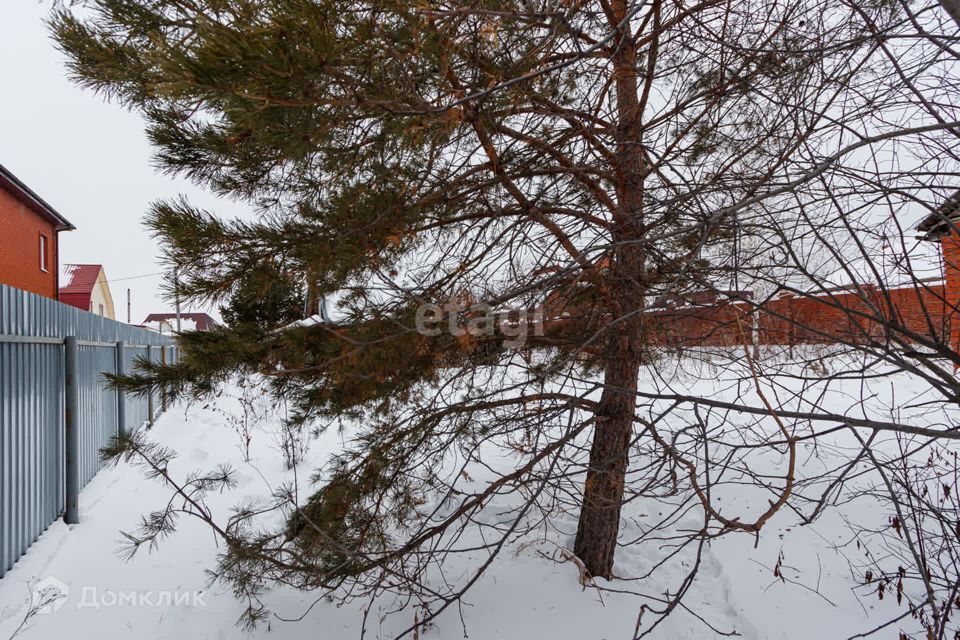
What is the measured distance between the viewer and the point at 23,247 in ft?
42.7

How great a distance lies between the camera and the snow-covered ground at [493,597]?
3178 mm

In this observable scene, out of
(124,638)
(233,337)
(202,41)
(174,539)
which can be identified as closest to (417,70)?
(202,41)

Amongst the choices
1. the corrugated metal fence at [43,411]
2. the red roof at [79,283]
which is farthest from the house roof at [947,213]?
the red roof at [79,283]

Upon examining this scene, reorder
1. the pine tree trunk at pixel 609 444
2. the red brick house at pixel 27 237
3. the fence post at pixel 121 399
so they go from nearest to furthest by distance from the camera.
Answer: the pine tree trunk at pixel 609 444
the fence post at pixel 121 399
the red brick house at pixel 27 237

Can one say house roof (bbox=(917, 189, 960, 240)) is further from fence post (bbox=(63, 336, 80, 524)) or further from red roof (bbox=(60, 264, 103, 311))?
red roof (bbox=(60, 264, 103, 311))

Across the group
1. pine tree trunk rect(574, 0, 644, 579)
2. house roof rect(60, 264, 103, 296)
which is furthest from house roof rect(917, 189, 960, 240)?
house roof rect(60, 264, 103, 296)

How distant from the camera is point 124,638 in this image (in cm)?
303

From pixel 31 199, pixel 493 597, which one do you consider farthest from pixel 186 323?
pixel 493 597

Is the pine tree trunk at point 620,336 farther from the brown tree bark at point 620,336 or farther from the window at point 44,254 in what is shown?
the window at point 44,254

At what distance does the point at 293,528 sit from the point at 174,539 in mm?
2223

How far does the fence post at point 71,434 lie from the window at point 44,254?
42.0 feet

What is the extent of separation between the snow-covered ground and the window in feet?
43.0

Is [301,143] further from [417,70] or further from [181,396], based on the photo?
[181,396]

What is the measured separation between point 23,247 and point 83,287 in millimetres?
7492
